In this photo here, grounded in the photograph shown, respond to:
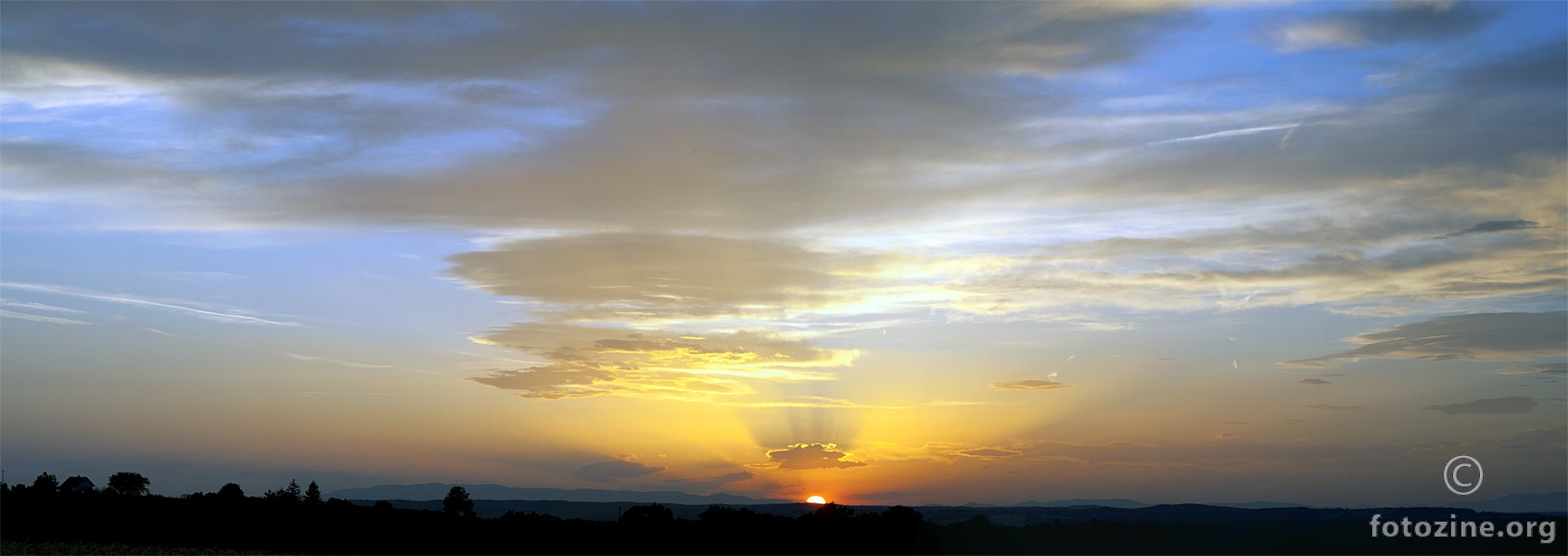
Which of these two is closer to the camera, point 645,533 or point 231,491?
point 645,533

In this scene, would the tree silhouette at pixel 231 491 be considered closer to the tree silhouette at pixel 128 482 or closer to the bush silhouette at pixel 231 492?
the bush silhouette at pixel 231 492

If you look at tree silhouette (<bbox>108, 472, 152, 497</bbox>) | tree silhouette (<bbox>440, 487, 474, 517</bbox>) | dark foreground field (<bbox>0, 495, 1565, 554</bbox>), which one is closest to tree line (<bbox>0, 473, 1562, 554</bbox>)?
dark foreground field (<bbox>0, 495, 1565, 554</bbox>)

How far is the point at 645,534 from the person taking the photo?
229 ft

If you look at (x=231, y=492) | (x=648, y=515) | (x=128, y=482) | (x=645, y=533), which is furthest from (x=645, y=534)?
(x=128, y=482)

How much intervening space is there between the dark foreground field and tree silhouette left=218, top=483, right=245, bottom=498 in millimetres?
13915

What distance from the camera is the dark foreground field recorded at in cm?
6094

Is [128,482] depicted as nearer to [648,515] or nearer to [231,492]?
[231,492]

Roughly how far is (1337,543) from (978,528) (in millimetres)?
20928

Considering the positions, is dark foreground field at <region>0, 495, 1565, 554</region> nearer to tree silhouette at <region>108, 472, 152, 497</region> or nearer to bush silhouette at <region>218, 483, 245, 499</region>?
bush silhouette at <region>218, 483, 245, 499</region>

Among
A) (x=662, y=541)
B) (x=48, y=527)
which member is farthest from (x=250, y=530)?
(x=662, y=541)

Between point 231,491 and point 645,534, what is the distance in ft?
189

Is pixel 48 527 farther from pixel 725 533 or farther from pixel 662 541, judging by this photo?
pixel 725 533

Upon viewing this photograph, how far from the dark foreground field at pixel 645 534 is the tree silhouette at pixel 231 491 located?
13.9 meters

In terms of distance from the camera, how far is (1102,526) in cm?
6888
